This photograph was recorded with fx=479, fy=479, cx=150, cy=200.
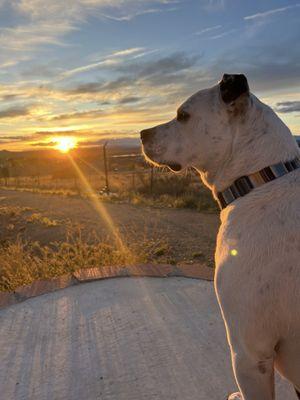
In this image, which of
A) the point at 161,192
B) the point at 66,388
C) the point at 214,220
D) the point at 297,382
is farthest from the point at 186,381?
the point at 161,192

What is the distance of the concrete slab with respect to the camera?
3539 millimetres

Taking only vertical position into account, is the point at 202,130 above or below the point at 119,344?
above

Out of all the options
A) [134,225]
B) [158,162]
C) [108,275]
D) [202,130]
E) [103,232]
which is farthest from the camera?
[134,225]

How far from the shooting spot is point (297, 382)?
95.0 inches

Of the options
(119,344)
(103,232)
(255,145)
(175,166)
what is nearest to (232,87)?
(255,145)

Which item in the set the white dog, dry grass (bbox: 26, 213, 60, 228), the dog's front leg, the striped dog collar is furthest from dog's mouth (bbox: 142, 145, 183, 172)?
dry grass (bbox: 26, 213, 60, 228)

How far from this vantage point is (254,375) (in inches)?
92.9

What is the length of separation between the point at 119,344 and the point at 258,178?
2.29m

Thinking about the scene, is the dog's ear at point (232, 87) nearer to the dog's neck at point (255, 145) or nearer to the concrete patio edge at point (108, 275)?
the dog's neck at point (255, 145)

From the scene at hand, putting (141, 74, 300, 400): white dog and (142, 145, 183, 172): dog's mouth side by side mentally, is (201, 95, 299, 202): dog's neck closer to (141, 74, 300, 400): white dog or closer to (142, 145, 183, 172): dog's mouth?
(141, 74, 300, 400): white dog

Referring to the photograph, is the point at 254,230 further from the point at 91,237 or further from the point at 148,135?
the point at 91,237

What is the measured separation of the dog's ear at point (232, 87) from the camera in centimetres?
253

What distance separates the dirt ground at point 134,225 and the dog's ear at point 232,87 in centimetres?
570

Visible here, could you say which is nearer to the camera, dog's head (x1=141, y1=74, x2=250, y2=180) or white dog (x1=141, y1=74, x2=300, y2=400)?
white dog (x1=141, y1=74, x2=300, y2=400)
